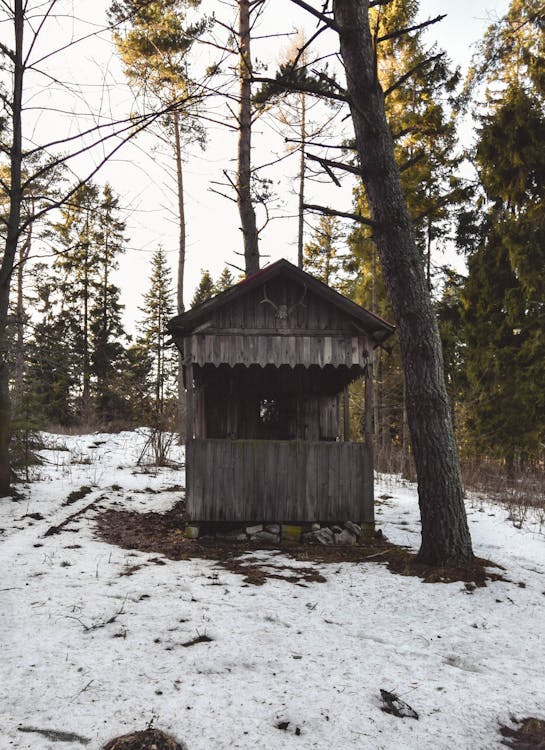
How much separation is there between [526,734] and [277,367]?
6.03 metres

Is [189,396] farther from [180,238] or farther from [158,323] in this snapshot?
[158,323]

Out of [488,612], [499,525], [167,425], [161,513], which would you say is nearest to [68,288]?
[167,425]

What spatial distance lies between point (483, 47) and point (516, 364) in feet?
29.3

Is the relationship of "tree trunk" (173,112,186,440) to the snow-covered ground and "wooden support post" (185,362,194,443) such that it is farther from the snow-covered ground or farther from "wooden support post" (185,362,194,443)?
the snow-covered ground

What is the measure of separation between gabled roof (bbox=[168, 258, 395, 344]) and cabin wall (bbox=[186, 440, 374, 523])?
2.05m

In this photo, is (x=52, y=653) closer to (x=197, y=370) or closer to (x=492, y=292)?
(x=197, y=370)

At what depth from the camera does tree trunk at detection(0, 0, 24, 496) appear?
8125mm

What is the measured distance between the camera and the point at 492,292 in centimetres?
1561

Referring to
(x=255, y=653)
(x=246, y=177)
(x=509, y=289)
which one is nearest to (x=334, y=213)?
(x=255, y=653)

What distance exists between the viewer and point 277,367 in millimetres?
8125

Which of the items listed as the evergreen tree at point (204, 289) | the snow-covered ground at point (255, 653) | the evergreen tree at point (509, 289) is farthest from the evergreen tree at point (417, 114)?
the evergreen tree at point (204, 289)

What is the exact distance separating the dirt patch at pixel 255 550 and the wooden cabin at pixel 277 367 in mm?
536

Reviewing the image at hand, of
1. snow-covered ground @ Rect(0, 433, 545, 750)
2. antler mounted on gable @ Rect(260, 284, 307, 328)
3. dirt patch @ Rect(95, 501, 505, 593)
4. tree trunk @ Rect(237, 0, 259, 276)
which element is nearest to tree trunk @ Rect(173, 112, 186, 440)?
tree trunk @ Rect(237, 0, 259, 276)

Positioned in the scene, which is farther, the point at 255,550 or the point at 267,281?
the point at 267,281
